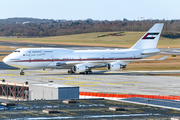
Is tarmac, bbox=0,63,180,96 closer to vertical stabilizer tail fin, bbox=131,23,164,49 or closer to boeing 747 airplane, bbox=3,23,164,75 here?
boeing 747 airplane, bbox=3,23,164,75

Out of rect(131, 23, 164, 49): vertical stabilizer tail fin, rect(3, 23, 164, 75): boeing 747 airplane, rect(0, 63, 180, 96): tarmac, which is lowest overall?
rect(0, 63, 180, 96): tarmac

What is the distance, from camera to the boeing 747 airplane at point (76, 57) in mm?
83250

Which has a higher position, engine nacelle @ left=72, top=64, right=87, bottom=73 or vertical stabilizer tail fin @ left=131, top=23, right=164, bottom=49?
vertical stabilizer tail fin @ left=131, top=23, right=164, bottom=49

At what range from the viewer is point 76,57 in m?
87.0

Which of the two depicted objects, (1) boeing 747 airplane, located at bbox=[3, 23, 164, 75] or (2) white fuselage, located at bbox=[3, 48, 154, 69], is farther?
(1) boeing 747 airplane, located at bbox=[3, 23, 164, 75]

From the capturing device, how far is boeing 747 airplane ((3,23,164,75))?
3278 inches

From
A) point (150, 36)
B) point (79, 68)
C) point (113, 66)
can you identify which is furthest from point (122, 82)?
point (150, 36)

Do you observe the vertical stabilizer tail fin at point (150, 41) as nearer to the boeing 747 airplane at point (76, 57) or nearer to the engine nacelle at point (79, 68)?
the boeing 747 airplane at point (76, 57)

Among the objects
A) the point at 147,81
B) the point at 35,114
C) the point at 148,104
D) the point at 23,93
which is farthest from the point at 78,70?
the point at 35,114

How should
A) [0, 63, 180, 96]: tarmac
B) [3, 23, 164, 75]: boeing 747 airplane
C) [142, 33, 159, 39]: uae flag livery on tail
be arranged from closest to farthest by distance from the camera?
[0, 63, 180, 96]: tarmac < [3, 23, 164, 75]: boeing 747 airplane < [142, 33, 159, 39]: uae flag livery on tail

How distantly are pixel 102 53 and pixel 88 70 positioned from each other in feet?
17.9

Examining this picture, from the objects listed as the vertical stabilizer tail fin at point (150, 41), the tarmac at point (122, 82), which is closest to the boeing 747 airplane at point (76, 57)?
the vertical stabilizer tail fin at point (150, 41)

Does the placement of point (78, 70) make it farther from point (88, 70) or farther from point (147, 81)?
point (147, 81)

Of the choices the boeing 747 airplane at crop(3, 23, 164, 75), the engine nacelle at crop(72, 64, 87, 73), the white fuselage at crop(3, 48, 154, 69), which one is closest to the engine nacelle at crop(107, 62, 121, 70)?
the boeing 747 airplane at crop(3, 23, 164, 75)
